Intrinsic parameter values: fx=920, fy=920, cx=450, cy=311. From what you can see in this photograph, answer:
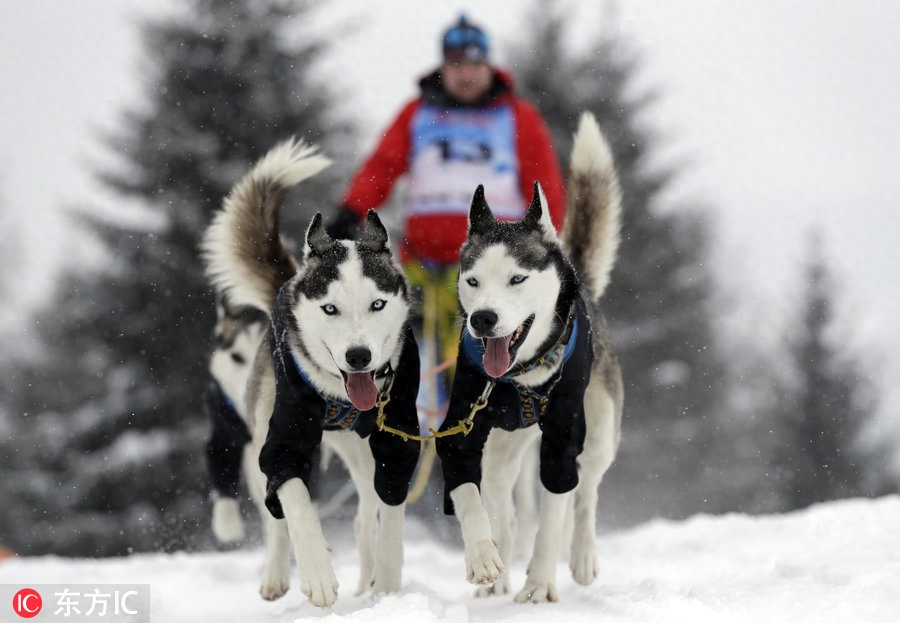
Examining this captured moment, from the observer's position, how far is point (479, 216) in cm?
363

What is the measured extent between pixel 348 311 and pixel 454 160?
234 centimetres

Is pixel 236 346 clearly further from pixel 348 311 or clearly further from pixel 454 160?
pixel 348 311

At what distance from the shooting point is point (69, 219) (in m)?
10.8

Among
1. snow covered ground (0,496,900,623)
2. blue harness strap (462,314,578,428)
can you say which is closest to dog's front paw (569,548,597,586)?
snow covered ground (0,496,900,623)

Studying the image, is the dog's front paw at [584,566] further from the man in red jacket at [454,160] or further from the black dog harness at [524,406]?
the man in red jacket at [454,160]

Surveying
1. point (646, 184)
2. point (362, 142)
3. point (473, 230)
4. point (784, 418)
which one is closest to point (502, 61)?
point (646, 184)

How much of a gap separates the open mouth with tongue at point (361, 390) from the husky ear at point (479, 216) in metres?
0.73

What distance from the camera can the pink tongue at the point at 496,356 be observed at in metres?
3.34

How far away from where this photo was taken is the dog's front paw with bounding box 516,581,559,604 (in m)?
3.55

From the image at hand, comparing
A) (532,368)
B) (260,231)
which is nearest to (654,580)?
(532,368)

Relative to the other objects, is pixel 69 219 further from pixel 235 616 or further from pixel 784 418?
pixel 784 418

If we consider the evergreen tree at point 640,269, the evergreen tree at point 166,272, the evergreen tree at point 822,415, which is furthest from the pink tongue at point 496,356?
the evergreen tree at point 822,415

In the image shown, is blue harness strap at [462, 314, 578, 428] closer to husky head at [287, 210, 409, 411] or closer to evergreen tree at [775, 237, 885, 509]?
husky head at [287, 210, 409, 411]

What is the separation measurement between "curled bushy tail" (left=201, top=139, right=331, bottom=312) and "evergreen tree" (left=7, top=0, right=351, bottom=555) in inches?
250
